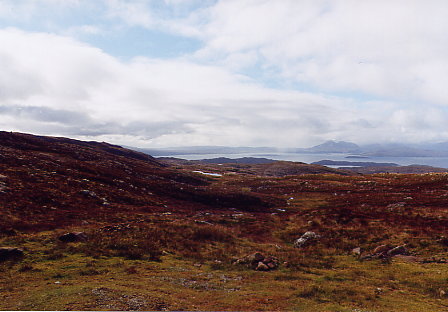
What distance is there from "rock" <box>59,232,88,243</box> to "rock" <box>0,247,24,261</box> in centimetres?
399

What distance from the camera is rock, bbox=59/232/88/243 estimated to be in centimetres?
2286

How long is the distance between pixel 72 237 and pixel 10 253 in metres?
5.14

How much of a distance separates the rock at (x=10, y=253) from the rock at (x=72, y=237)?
3991mm

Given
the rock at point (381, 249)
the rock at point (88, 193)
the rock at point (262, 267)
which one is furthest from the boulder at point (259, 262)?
the rock at point (88, 193)

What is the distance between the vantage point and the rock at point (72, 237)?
22859mm

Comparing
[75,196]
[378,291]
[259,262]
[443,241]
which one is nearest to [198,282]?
[259,262]

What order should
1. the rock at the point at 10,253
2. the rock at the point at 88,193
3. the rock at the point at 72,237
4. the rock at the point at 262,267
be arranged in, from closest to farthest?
the rock at the point at 10,253 < the rock at the point at 262,267 < the rock at the point at 72,237 < the rock at the point at 88,193

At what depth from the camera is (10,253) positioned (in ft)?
60.2

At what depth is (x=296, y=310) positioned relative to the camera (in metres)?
13.0

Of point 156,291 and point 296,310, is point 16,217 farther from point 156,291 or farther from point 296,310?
point 296,310

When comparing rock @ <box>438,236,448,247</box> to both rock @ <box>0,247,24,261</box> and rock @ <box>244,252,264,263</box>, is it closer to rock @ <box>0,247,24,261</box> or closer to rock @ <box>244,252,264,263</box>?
rock @ <box>244,252,264,263</box>

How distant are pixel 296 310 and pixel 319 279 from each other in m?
6.62

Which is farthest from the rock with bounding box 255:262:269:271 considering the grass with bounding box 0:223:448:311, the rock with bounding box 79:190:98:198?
the rock with bounding box 79:190:98:198

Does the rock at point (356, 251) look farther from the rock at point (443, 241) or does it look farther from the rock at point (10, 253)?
the rock at point (10, 253)
